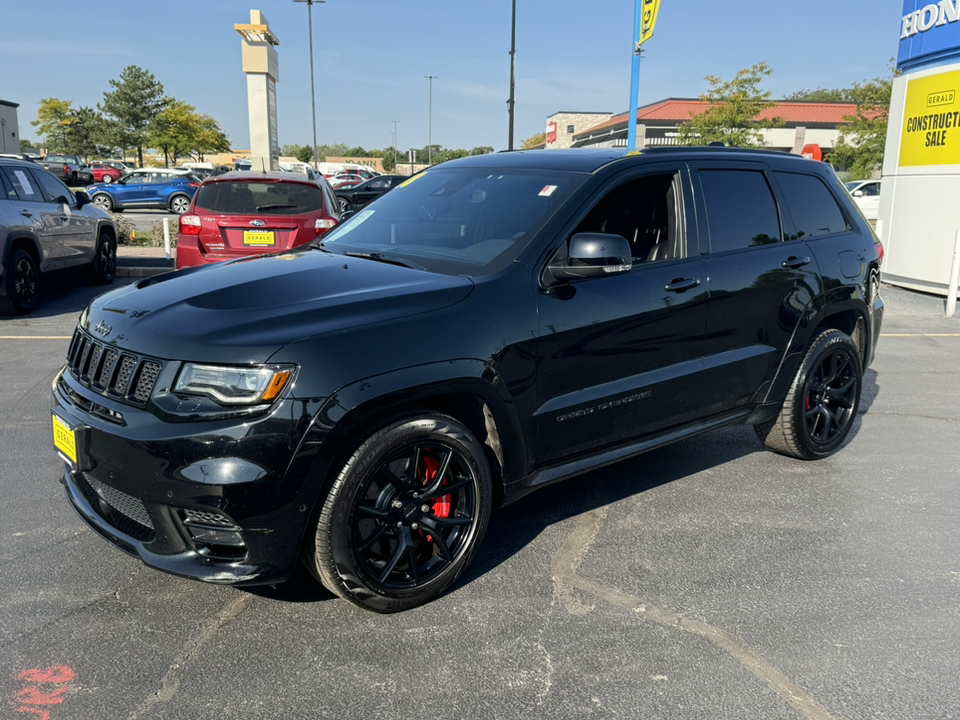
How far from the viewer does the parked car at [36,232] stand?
9312mm

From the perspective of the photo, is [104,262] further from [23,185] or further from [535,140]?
[535,140]

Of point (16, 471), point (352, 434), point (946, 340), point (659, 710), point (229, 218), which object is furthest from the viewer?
point (946, 340)

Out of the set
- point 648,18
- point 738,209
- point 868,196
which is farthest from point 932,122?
point 868,196

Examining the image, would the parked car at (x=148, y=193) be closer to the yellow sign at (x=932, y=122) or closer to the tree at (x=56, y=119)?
the yellow sign at (x=932, y=122)

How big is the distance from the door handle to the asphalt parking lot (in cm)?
A: 124

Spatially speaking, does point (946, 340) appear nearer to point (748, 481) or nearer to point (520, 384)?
point (748, 481)

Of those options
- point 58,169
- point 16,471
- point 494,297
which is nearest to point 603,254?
point 494,297

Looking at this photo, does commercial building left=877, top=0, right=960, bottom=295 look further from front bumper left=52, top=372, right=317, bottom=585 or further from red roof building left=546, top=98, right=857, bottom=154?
red roof building left=546, top=98, right=857, bottom=154

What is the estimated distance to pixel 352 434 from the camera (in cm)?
301

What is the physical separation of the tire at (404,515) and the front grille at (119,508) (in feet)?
2.07

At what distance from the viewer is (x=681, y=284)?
4117 mm

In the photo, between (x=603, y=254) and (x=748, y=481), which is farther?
(x=748, y=481)

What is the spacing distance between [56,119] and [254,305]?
94.0 metres

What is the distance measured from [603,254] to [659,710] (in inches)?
72.0
